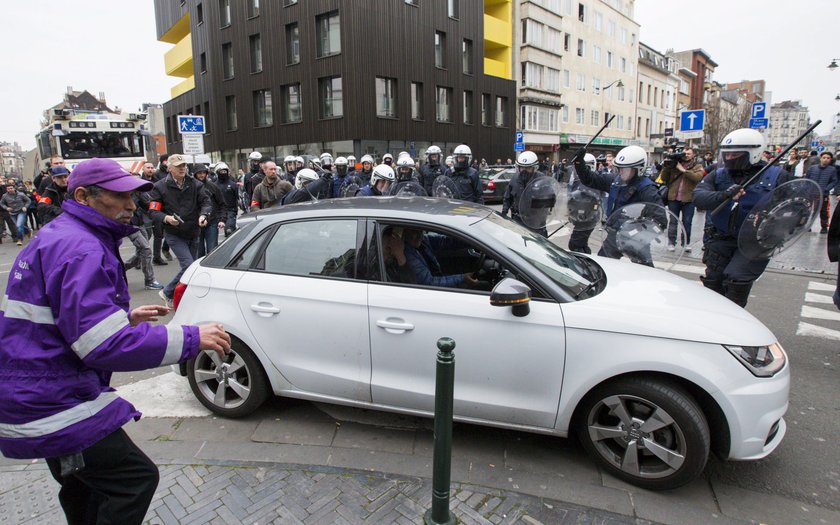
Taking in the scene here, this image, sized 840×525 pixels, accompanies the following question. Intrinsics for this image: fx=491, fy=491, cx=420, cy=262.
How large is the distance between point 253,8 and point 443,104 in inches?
455

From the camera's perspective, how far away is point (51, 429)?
1.72 meters

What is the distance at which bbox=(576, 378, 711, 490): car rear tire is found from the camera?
257 centimetres

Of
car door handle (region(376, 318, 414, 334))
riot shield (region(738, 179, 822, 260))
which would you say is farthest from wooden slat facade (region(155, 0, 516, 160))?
car door handle (region(376, 318, 414, 334))

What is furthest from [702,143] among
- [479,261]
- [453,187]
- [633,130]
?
[479,261]

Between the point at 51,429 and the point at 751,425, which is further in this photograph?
the point at 751,425

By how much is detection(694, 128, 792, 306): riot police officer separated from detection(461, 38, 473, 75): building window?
87.3 feet

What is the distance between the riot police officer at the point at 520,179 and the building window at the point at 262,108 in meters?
23.2

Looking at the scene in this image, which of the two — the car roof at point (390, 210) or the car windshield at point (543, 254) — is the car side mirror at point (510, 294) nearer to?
the car windshield at point (543, 254)

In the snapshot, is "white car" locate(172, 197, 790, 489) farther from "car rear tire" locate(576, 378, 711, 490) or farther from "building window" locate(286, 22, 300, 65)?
"building window" locate(286, 22, 300, 65)

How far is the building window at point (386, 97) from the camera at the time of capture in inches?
992

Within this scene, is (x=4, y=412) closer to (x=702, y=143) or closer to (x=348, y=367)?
(x=348, y=367)

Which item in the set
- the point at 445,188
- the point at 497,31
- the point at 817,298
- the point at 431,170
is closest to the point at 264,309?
the point at 445,188

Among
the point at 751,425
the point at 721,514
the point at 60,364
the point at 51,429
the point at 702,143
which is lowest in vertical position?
the point at 721,514

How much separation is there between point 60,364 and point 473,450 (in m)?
2.29
